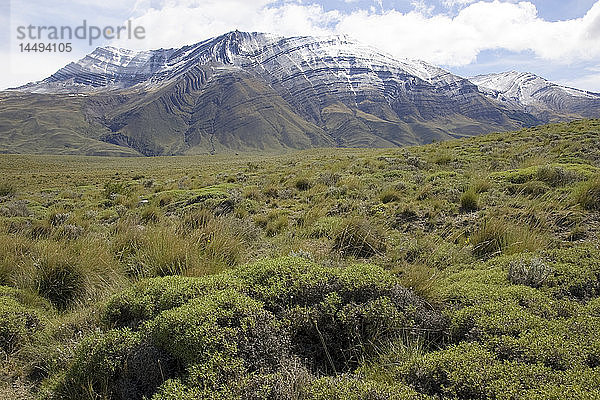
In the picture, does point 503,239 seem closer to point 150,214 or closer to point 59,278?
point 59,278

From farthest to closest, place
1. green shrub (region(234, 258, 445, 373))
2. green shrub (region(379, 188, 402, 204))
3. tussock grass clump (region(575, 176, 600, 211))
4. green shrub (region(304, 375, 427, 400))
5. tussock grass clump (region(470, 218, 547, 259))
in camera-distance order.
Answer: green shrub (region(379, 188, 402, 204)), tussock grass clump (region(575, 176, 600, 211)), tussock grass clump (region(470, 218, 547, 259)), green shrub (region(234, 258, 445, 373)), green shrub (region(304, 375, 427, 400))

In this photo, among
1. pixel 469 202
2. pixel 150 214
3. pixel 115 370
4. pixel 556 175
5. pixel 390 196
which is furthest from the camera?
pixel 150 214

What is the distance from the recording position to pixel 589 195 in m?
6.20

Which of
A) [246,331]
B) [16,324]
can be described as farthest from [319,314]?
[16,324]

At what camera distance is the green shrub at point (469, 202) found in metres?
7.43

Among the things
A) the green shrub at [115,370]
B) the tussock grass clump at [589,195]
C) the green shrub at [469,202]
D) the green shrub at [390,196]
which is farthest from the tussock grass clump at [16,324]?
the tussock grass clump at [589,195]

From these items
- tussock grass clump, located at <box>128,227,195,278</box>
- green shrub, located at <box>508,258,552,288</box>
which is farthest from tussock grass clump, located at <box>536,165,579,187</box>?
tussock grass clump, located at <box>128,227,195,278</box>

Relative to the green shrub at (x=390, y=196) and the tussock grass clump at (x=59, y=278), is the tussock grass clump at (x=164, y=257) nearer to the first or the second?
the tussock grass clump at (x=59, y=278)

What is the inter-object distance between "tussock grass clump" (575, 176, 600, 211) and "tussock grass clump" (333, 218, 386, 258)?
3.83m

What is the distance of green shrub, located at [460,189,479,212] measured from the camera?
7.43m

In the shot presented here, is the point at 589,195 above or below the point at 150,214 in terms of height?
above

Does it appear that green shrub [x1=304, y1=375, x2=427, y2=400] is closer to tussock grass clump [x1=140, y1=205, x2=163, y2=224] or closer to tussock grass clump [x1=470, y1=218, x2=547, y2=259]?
tussock grass clump [x1=470, y1=218, x2=547, y2=259]

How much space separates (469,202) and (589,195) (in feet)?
6.78

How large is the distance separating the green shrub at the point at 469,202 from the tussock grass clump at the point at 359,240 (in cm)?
262
